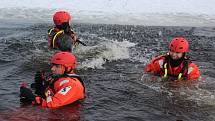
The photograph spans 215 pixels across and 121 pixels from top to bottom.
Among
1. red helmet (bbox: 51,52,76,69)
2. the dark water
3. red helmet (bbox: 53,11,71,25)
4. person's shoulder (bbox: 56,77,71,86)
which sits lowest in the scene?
the dark water

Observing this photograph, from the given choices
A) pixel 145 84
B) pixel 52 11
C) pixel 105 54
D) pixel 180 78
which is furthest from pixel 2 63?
pixel 52 11

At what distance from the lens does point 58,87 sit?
588 cm

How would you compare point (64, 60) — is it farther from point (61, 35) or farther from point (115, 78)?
point (61, 35)

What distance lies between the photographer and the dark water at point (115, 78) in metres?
6.07

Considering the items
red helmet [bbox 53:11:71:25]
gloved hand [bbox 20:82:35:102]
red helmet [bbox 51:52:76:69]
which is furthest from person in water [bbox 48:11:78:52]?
gloved hand [bbox 20:82:35:102]

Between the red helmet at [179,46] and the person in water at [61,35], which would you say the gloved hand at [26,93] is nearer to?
the person in water at [61,35]

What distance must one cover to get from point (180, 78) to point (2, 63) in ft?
14.3

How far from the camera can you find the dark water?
6.07 metres

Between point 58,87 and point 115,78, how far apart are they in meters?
2.52

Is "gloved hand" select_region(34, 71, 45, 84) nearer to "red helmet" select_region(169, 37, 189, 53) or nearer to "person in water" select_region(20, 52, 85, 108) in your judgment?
"person in water" select_region(20, 52, 85, 108)

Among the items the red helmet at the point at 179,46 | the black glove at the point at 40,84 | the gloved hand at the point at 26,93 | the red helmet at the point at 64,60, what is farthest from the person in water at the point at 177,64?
the gloved hand at the point at 26,93

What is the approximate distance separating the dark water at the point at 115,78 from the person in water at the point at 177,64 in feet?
0.58

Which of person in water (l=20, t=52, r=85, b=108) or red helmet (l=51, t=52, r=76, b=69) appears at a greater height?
red helmet (l=51, t=52, r=76, b=69)

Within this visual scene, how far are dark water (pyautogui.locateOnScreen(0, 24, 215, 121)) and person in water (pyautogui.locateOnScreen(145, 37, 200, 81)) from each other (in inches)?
7.0
